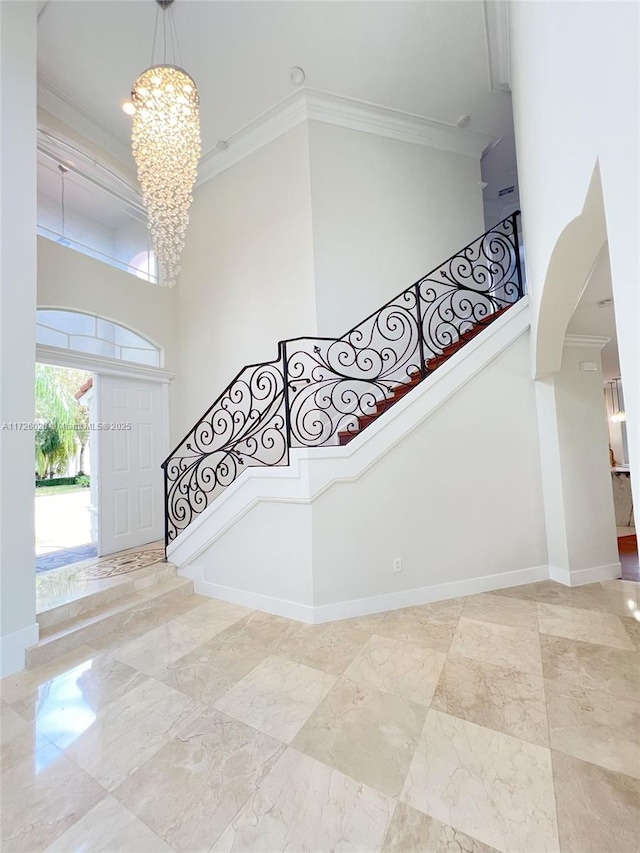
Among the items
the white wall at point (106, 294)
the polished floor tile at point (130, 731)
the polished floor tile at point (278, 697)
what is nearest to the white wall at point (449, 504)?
the polished floor tile at point (278, 697)

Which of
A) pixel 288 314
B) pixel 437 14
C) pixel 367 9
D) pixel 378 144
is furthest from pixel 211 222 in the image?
pixel 437 14

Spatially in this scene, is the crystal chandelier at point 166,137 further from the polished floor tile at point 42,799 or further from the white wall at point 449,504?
the polished floor tile at point 42,799

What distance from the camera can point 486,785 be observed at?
62.1 inches

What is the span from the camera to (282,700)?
85.0 inches

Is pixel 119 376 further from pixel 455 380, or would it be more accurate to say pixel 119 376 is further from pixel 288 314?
pixel 455 380

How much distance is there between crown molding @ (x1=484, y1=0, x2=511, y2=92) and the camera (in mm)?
3567

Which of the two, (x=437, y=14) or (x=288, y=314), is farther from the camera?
(x=288, y=314)

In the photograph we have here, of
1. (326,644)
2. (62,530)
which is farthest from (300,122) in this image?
(62,530)

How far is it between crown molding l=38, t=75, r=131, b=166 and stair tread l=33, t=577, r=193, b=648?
550cm

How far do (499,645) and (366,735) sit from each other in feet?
4.24

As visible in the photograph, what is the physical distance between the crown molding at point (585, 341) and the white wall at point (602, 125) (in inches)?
92.8

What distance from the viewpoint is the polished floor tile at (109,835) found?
1375mm

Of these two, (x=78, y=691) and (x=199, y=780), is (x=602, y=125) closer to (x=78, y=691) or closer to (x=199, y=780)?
(x=199, y=780)

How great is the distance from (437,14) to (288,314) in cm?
327
